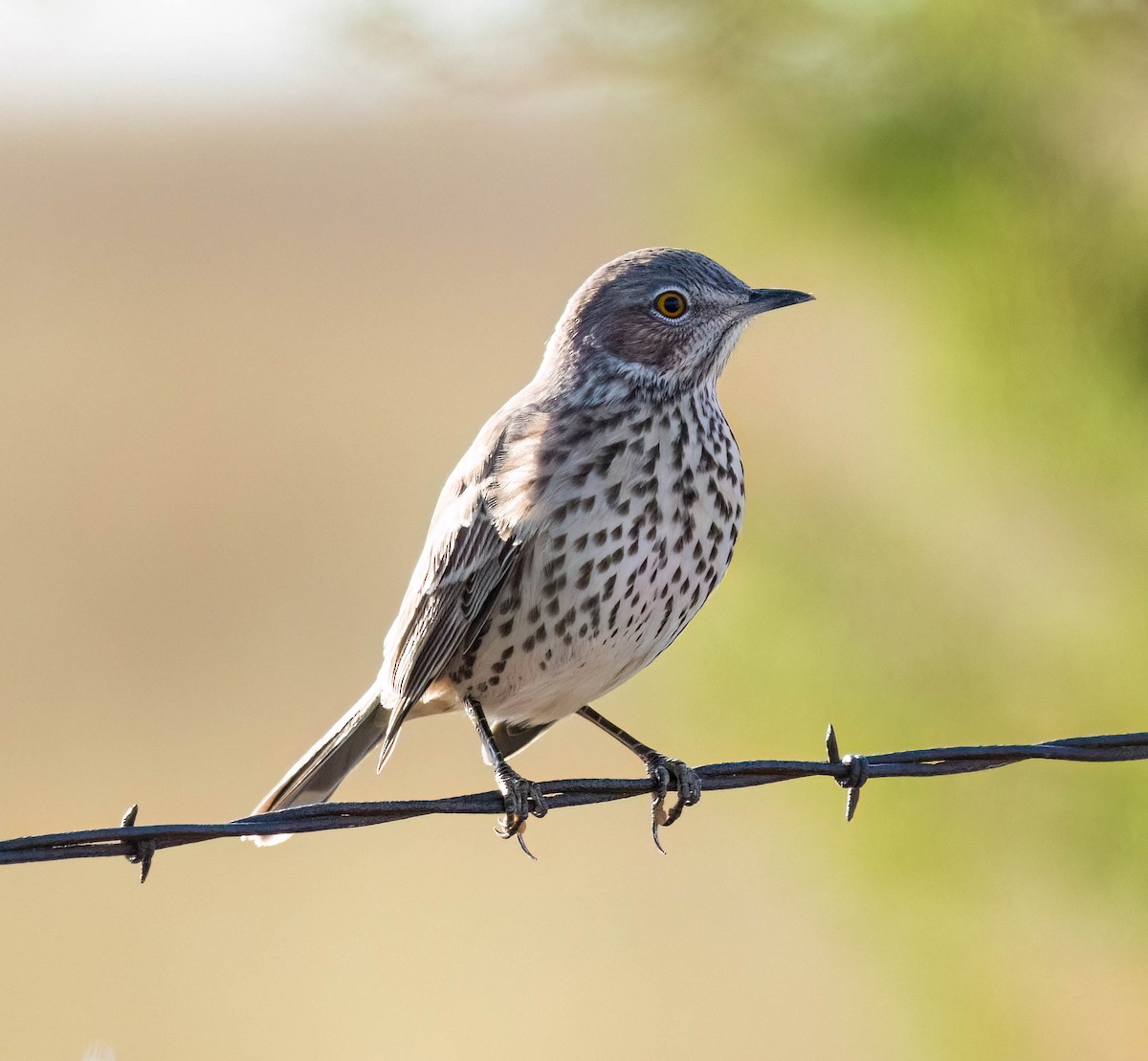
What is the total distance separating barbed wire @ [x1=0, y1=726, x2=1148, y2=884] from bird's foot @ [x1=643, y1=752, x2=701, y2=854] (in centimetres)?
67

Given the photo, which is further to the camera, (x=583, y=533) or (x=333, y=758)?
(x=333, y=758)

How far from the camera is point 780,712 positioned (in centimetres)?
779

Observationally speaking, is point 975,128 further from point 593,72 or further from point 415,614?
point 415,614

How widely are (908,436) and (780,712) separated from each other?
1512mm

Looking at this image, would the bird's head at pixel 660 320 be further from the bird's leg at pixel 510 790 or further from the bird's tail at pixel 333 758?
the bird's tail at pixel 333 758

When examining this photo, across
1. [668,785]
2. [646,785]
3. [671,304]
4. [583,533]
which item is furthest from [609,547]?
[671,304]

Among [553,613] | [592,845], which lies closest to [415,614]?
[553,613]

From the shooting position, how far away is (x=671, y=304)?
211 inches

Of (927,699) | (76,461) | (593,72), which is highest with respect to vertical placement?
(76,461)

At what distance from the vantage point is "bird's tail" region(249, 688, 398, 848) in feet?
16.8

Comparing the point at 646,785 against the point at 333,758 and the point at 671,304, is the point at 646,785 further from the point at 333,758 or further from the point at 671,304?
the point at 671,304

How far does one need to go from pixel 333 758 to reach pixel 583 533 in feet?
4.08

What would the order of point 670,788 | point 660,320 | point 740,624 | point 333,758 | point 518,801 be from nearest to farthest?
point 518,801, point 670,788, point 333,758, point 660,320, point 740,624

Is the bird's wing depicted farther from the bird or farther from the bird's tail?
the bird's tail
